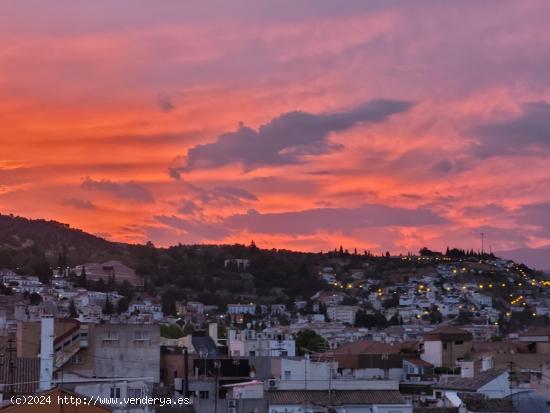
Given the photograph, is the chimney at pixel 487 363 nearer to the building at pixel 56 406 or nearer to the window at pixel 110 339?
the window at pixel 110 339

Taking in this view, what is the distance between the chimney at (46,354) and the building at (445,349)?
3780 cm

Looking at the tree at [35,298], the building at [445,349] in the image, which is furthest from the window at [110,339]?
the tree at [35,298]

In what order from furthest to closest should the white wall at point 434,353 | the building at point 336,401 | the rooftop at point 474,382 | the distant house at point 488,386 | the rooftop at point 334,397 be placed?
the white wall at point 434,353 → the rooftop at point 474,382 → the distant house at point 488,386 → the rooftop at point 334,397 → the building at point 336,401

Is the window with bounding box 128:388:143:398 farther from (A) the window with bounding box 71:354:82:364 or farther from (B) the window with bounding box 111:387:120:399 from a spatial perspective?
(A) the window with bounding box 71:354:82:364

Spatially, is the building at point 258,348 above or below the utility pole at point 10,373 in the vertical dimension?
above

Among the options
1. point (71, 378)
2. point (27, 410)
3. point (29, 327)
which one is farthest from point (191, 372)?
point (27, 410)

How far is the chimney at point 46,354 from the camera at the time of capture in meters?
42.8

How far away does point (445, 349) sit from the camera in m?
83.9

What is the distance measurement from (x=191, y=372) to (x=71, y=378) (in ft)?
44.9

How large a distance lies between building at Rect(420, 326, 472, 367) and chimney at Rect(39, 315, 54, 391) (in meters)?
37.8

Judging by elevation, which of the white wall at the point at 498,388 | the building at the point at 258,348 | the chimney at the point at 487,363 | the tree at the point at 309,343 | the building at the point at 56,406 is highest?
the tree at the point at 309,343

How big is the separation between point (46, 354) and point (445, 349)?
4248 cm

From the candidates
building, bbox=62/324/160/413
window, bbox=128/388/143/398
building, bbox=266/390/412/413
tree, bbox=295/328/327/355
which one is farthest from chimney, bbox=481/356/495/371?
tree, bbox=295/328/327/355

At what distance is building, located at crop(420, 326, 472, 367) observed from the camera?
82.6 metres
